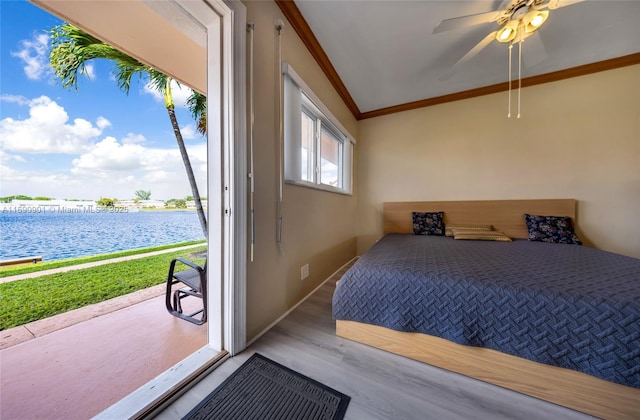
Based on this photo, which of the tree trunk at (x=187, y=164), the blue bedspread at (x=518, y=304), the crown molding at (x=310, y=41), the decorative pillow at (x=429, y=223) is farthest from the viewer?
the decorative pillow at (x=429, y=223)

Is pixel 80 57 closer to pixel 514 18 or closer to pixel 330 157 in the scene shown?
pixel 330 157

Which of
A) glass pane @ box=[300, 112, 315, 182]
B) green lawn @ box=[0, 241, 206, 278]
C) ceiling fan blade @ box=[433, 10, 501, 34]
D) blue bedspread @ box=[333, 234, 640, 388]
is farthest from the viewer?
glass pane @ box=[300, 112, 315, 182]

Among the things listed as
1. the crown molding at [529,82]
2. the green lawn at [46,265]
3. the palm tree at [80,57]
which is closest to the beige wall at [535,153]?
the crown molding at [529,82]

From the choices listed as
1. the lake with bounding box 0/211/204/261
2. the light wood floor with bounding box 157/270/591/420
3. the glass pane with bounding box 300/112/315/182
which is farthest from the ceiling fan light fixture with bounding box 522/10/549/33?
the lake with bounding box 0/211/204/261

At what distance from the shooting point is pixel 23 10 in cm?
137

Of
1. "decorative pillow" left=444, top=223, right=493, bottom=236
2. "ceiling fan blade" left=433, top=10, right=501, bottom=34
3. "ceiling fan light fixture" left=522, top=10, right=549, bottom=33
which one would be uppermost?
"ceiling fan light fixture" left=522, top=10, right=549, bottom=33

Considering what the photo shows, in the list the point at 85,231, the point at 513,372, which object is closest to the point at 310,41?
the point at 513,372

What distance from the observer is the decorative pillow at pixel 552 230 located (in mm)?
2221

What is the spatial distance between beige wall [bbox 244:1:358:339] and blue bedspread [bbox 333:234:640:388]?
0.50m

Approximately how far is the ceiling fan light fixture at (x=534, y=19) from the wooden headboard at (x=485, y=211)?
5.98ft

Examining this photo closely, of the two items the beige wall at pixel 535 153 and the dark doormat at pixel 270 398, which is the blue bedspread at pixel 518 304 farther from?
the beige wall at pixel 535 153

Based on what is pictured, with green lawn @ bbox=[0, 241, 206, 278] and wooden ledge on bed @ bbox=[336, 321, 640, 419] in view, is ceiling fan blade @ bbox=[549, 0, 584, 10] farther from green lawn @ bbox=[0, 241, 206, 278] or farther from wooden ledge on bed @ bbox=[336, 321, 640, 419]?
green lawn @ bbox=[0, 241, 206, 278]

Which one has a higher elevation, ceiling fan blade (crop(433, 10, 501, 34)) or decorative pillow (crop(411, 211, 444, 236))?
ceiling fan blade (crop(433, 10, 501, 34))

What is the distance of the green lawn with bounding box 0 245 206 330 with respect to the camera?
5.21ft
